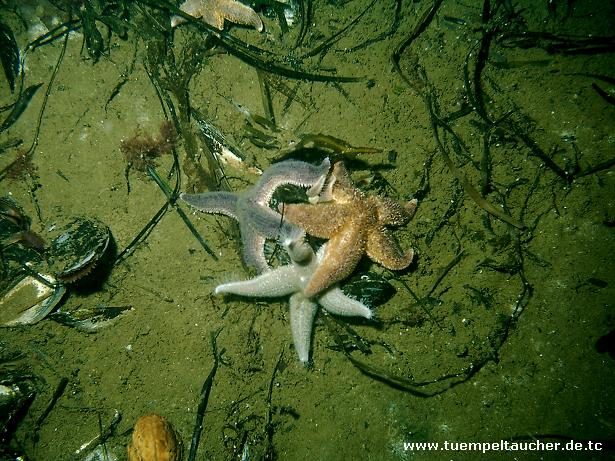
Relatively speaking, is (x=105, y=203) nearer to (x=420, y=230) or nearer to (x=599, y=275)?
(x=420, y=230)

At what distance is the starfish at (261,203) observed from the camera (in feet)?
11.2

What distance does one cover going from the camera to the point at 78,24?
13.3ft

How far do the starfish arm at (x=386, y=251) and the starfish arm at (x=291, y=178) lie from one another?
2.59 feet

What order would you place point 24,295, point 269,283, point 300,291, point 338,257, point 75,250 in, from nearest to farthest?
1. point 338,257
2. point 269,283
3. point 300,291
4. point 75,250
5. point 24,295

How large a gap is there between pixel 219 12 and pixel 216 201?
2.27 metres

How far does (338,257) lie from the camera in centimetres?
335

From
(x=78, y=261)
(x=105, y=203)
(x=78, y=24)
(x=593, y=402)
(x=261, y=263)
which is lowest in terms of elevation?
(x=593, y=402)

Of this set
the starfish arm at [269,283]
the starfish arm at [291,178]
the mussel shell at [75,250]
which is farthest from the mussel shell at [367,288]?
the mussel shell at [75,250]

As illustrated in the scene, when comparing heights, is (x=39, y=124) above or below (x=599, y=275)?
above

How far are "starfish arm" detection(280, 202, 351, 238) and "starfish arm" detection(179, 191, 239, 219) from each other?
1.98 ft

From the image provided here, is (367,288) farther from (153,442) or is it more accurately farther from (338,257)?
(153,442)

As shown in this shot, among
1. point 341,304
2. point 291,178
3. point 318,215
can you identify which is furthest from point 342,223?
point 341,304

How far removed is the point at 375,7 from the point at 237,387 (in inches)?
194

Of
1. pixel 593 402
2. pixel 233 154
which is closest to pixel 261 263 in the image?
pixel 233 154
